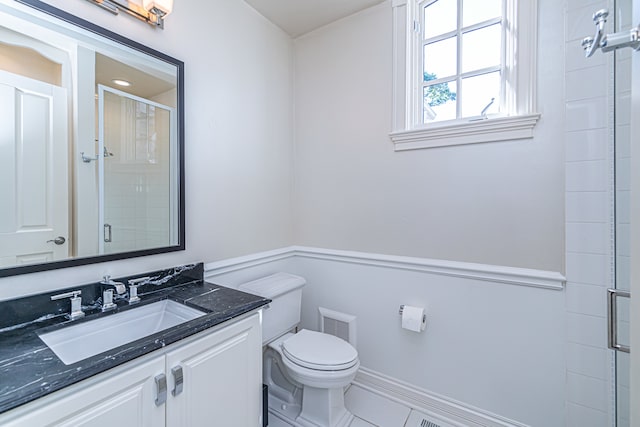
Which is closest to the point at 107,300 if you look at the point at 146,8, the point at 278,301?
the point at 278,301

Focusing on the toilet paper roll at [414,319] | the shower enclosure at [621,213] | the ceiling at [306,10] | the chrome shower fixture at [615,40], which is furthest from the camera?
the ceiling at [306,10]

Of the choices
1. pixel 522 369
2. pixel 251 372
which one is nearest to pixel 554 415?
pixel 522 369

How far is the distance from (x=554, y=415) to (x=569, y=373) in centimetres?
25

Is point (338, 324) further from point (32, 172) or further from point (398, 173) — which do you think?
point (32, 172)

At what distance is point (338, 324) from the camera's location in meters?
2.04

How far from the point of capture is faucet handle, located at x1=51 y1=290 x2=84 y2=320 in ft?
3.51

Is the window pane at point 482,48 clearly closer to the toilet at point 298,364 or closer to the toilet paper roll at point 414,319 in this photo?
the toilet paper roll at point 414,319

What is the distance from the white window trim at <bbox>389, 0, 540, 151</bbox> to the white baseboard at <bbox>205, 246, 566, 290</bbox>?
70 centimetres

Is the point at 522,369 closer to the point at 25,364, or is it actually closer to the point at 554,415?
the point at 554,415

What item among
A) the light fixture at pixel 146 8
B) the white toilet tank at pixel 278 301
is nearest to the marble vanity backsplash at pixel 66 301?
the white toilet tank at pixel 278 301

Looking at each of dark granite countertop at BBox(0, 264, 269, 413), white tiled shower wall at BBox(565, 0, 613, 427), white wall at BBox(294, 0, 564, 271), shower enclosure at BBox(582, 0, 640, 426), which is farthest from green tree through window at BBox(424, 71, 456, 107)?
dark granite countertop at BBox(0, 264, 269, 413)

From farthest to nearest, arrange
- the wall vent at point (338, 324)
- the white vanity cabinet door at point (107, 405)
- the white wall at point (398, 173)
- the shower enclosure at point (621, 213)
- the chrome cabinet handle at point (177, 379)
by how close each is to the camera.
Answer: the wall vent at point (338, 324)
the white wall at point (398, 173)
the chrome cabinet handle at point (177, 379)
the shower enclosure at point (621, 213)
the white vanity cabinet door at point (107, 405)

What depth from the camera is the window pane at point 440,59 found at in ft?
5.69

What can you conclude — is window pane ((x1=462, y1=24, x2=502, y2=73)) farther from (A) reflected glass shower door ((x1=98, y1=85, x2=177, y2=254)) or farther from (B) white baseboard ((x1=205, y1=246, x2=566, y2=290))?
(A) reflected glass shower door ((x1=98, y1=85, x2=177, y2=254))
